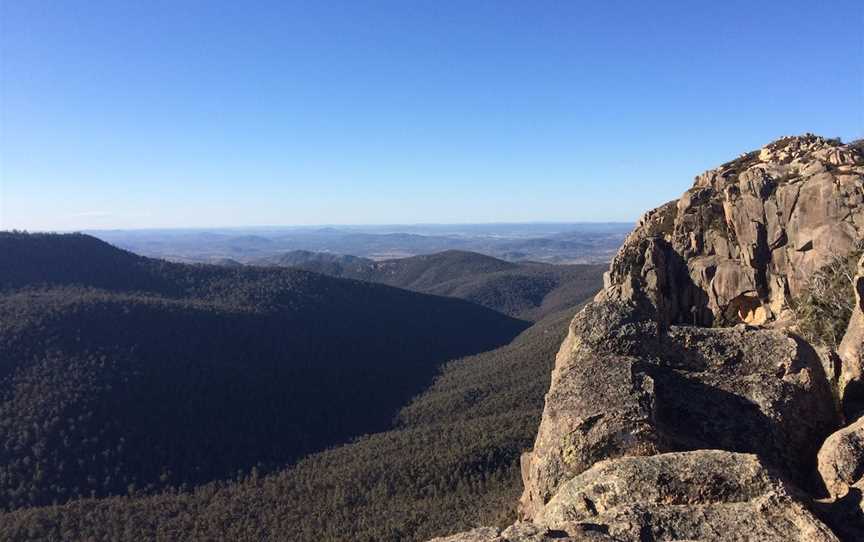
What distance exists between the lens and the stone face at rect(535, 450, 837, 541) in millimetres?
11516

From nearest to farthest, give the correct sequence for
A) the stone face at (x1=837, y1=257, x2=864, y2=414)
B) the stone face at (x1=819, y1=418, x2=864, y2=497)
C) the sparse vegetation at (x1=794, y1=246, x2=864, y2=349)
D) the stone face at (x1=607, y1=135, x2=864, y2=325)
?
the stone face at (x1=819, y1=418, x2=864, y2=497)
the stone face at (x1=837, y1=257, x2=864, y2=414)
the sparse vegetation at (x1=794, y1=246, x2=864, y2=349)
the stone face at (x1=607, y1=135, x2=864, y2=325)

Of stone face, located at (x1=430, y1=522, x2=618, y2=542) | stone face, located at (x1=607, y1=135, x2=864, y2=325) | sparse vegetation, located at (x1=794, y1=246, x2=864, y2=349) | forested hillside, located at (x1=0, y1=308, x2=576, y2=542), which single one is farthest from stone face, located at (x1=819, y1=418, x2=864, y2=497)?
forested hillside, located at (x1=0, y1=308, x2=576, y2=542)

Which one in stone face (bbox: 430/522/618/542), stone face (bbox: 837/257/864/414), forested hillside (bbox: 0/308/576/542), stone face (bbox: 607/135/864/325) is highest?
stone face (bbox: 607/135/864/325)

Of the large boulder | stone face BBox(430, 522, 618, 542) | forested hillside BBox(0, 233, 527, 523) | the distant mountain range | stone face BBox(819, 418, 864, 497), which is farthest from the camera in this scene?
forested hillside BBox(0, 233, 527, 523)

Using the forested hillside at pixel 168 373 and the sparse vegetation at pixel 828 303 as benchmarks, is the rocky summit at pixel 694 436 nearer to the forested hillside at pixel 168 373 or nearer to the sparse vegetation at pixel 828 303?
the sparse vegetation at pixel 828 303

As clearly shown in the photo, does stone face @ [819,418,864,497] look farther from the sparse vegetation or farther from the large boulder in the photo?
the sparse vegetation

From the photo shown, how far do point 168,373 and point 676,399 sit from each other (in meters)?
125

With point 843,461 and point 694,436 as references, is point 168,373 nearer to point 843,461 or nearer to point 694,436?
point 694,436

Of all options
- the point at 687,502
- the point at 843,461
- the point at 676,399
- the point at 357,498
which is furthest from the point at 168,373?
the point at 843,461

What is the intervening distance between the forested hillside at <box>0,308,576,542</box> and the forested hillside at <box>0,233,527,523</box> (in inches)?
508

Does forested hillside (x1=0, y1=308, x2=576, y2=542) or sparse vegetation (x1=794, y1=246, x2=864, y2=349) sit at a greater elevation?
sparse vegetation (x1=794, y1=246, x2=864, y2=349)

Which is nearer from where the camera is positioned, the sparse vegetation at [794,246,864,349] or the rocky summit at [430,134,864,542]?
the rocky summit at [430,134,864,542]

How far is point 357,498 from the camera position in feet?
249

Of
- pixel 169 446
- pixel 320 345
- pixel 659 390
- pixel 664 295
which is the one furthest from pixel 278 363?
pixel 659 390
